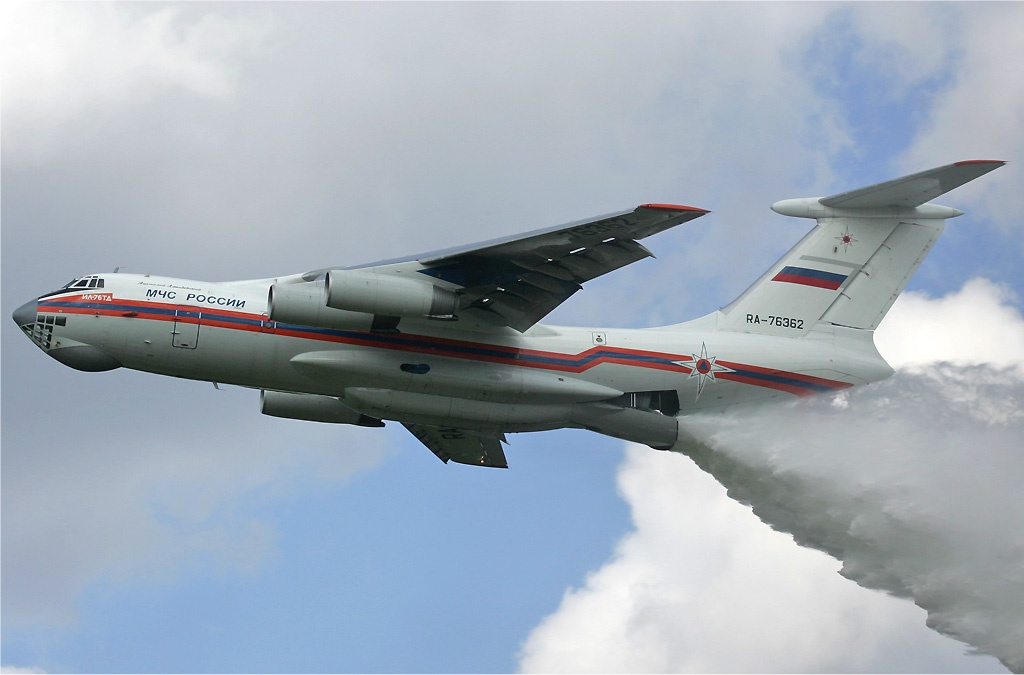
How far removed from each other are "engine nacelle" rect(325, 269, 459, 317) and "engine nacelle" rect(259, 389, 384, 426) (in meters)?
2.64

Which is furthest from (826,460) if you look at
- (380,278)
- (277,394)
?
(277,394)

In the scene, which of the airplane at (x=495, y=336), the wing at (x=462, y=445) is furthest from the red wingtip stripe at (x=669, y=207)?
Result: the wing at (x=462, y=445)

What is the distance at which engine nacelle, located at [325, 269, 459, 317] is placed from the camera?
12.3 metres

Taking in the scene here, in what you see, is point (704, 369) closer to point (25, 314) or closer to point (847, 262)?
point (847, 262)

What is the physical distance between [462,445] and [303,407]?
2112mm

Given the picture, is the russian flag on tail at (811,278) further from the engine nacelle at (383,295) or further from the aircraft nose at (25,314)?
the aircraft nose at (25,314)

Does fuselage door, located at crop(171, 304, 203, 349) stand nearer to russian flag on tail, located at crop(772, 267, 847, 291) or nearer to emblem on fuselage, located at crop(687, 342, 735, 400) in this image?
emblem on fuselage, located at crop(687, 342, 735, 400)

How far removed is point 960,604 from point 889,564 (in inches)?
32.4

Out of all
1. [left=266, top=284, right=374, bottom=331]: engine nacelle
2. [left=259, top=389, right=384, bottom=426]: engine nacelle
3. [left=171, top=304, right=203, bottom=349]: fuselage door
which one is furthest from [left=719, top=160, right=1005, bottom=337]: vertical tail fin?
[left=171, top=304, right=203, bottom=349]: fuselage door

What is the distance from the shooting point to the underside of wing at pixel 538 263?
12141mm

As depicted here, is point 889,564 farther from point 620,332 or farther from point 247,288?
point 247,288

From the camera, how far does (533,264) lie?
12.9 m

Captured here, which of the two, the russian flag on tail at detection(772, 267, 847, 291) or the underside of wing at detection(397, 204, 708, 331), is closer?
the underside of wing at detection(397, 204, 708, 331)

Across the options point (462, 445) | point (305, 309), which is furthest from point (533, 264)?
point (462, 445)
